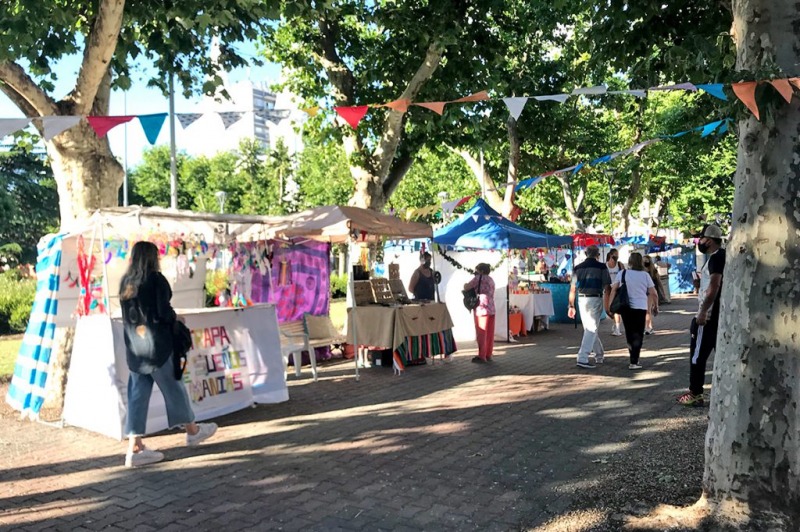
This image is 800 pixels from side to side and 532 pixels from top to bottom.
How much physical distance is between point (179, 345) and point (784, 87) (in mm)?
4881

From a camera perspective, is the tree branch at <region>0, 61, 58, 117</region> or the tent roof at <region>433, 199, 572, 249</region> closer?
the tree branch at <region>0, 61, 58, 117</region>

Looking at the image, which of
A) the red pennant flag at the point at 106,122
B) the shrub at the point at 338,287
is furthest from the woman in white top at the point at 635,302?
the shrub at the point at 338,287

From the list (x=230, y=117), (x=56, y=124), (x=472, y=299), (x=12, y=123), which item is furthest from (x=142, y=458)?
(x=472, y=299)

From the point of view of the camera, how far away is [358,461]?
548 cm

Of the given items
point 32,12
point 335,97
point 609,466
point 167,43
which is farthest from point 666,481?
point 335,97

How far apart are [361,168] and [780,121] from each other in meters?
9.24

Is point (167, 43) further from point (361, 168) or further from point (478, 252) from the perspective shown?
point (478, 252)

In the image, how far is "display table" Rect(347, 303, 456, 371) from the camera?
9.74 metres

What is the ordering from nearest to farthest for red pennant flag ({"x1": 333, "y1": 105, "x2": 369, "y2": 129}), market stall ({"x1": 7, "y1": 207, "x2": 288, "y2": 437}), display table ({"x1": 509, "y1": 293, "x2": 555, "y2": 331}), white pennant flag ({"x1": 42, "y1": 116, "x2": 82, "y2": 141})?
1. market stall ({"x1": 7, "y1": 207, "x2": 288, "y2": 437})
2. white pennant flag ({"x1": 42, "y1": 116, "x2": 82, "y2": 141})
3. red pennant flag ({"x1": 333, "y1": 105, "x2": 369, "y2": 129})
4. display table ({"x1": 509, "y1": 293, "x2": 555, "y2": 331})

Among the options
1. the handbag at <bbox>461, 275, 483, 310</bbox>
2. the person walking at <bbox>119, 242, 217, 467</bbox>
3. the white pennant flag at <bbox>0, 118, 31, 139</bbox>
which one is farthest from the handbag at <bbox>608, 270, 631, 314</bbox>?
the white pennant flag at <bbox>0, 118, 31, 139</bbox>

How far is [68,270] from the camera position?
7.39 metres

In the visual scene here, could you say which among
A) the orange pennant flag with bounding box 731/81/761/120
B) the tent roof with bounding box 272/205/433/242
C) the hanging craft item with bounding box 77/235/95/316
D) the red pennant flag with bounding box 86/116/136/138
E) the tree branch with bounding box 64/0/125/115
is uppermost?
the tree branch with bounding box 64/0/125/115

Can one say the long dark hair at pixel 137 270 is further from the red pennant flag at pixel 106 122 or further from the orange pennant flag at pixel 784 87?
the orange pennant flag at pixel 784 87

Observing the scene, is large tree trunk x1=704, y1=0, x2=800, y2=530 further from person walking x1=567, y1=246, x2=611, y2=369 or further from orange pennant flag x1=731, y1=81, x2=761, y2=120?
person walking x1=567, y1=246, x2=611, y2=369
